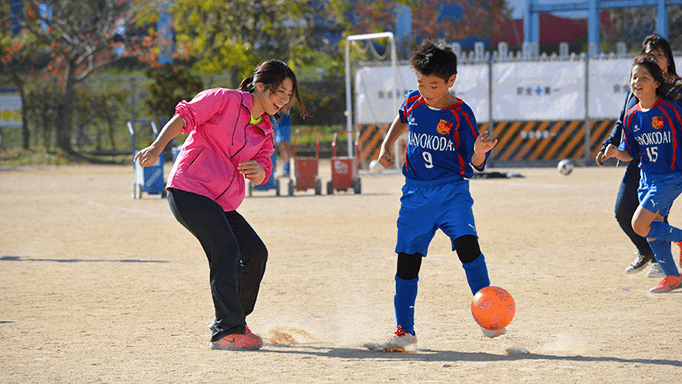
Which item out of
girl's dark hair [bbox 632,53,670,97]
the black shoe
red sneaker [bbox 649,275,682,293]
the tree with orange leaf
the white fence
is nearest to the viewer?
girl's dark hair [bbox 632,53,670,97]

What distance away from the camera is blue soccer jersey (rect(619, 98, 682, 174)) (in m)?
5.83

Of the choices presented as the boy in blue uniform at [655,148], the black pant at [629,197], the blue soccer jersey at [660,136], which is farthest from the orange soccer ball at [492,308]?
the black pant at [629,197]

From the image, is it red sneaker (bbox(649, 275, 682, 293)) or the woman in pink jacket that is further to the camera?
red sneaker (bbox(649, 275, 682, 293))

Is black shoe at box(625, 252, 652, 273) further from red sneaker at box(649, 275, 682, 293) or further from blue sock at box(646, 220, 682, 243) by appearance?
blue sock at box(646, 220, 682, 243)

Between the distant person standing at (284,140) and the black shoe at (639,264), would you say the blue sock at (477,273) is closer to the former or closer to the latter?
the black shoe at (639,264)

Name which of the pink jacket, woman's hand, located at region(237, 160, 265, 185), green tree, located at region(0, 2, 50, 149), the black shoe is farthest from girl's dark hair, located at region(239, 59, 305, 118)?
green tree, located at region(0, 2, 50, 149)

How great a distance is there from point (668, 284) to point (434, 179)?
252 cm

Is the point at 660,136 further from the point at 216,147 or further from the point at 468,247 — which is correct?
the point at 216,147

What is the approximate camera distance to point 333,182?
15.4 meters

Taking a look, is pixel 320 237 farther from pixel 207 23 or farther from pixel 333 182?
pixel 207 23

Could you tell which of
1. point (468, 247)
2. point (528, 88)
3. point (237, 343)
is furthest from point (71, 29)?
point (468, 247)

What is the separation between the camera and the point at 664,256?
6.20 m

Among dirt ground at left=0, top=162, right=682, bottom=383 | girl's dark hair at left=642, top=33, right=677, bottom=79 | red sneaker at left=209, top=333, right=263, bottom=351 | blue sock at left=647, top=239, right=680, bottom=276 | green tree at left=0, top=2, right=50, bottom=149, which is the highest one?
green tree at left=0, top=2, right=50, bottom=149

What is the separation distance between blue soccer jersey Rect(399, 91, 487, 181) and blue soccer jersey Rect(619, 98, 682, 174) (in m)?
1.97
